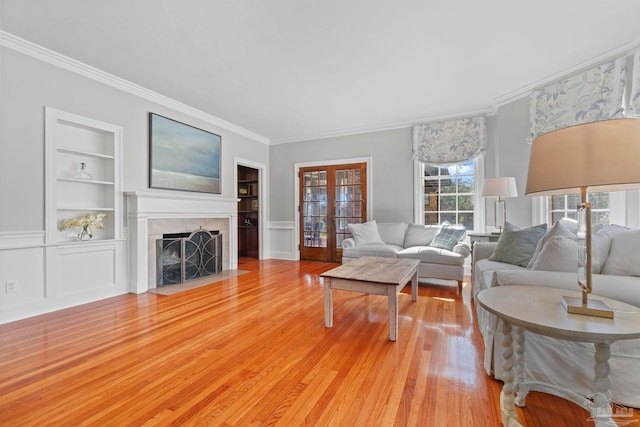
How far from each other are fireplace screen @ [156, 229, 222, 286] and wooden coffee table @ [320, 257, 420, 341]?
2547mm

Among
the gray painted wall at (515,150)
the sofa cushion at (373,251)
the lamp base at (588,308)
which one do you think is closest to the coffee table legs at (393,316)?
the lamp base at (588,308)

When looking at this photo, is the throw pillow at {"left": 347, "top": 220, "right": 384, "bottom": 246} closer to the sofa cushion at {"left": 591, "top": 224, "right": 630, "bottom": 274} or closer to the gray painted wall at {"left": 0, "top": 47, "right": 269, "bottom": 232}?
the sofa cushion at {"left": 591, "top": 224, "right": 630, "bottom": 274}

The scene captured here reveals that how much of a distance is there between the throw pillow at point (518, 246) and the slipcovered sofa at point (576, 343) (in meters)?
0.57

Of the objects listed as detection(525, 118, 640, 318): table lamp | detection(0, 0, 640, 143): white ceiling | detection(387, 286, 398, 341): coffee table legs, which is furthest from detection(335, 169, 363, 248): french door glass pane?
detection(525, 118, 640, 318): table lamp

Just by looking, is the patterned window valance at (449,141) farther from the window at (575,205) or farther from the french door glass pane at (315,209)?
the french door glass pane at (315,209)

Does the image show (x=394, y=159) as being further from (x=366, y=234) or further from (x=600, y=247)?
A: (x=600, y=247)

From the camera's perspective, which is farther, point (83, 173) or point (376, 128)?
point (376, 128)

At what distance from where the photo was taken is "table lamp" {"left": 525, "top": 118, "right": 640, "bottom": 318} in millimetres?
1000

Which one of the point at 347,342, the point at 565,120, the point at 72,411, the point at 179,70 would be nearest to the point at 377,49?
the point at 179,70

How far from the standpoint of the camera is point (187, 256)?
423cm

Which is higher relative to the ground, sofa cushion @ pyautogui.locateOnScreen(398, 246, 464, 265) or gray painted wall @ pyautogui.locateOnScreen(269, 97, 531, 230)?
gray painted wall @ pyautogui.locateOnScreen(269, 97, 531, 230)

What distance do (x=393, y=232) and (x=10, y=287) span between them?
468 cm

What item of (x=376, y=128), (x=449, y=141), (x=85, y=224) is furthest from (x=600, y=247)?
(x=85, y=224)

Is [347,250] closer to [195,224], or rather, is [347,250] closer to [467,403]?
[195,224]
